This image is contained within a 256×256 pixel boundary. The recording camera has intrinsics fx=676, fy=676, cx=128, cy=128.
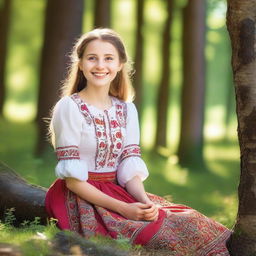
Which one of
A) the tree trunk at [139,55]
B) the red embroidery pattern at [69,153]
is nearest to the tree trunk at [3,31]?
the tree trunk at [139,55]

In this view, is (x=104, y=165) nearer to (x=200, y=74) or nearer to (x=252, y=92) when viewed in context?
(x=252, y=92)

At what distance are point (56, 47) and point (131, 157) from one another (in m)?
6.84

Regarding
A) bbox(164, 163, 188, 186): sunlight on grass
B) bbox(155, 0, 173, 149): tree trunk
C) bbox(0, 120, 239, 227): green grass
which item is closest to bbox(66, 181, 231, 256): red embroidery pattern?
bbox(0, 120, 239, 227): green grass

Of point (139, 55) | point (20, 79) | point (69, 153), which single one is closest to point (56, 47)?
point (139, 55)

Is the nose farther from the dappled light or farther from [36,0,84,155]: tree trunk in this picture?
[36,0,84,155]: tree trunk

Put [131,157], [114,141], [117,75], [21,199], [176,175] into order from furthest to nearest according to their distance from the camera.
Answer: [176,175]
[21,199]
[117,75]
[131,157]
[114,141]

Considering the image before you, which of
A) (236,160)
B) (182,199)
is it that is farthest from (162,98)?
(182,199)

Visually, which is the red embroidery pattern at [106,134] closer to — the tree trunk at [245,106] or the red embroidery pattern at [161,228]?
the red embroidery pattern at [161,228]

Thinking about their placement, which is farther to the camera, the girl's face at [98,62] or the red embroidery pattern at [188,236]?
the girl's face at [98,62]

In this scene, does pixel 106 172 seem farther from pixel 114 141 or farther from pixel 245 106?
pixel 245 106

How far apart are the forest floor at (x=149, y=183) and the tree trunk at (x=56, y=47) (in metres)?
0.89

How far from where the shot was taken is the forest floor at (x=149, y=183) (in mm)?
4504

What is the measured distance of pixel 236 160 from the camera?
19594 millimetres

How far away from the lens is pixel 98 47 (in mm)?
5129
